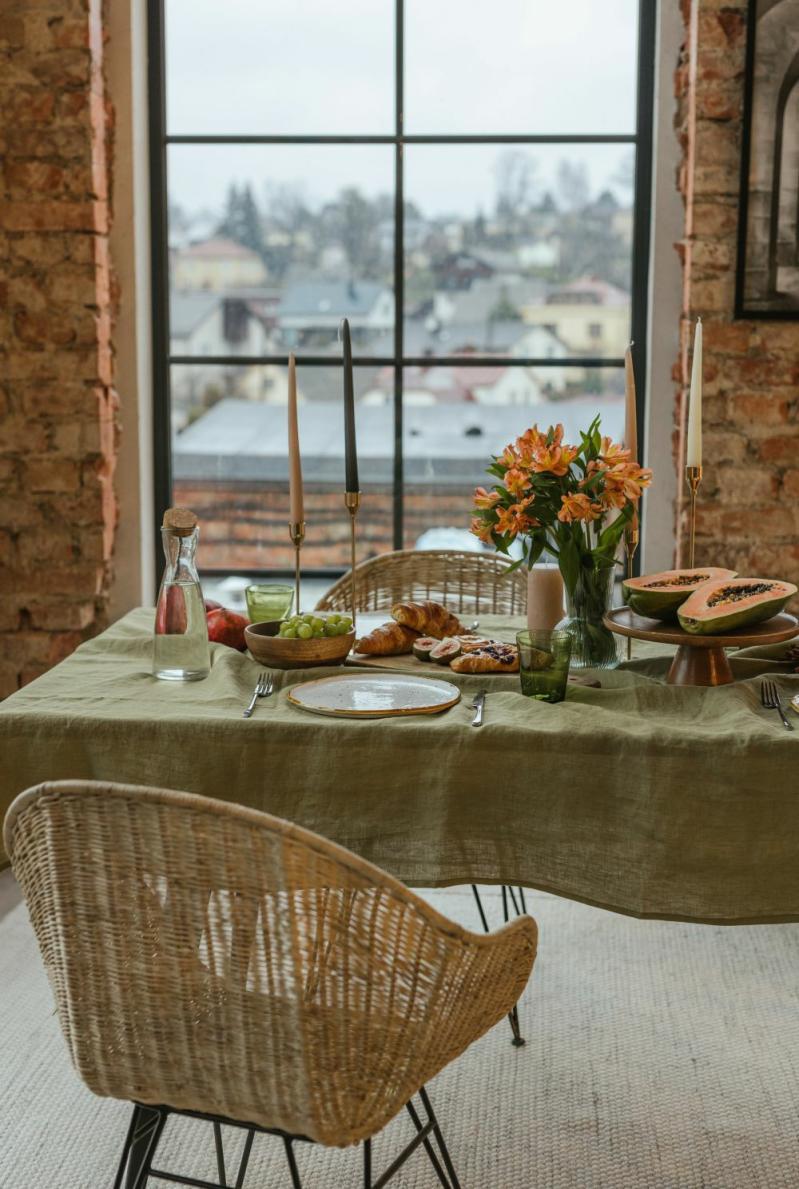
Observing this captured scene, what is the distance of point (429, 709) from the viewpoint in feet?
5.74

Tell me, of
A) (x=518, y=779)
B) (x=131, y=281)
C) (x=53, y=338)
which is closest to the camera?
(x=518, y=779)

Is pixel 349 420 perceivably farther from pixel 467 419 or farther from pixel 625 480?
pixel 467 419

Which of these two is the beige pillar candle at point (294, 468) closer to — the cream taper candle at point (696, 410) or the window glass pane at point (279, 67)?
the cream taper candle at point (696, 410)

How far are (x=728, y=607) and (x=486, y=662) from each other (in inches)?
15.9

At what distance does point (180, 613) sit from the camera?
195cm

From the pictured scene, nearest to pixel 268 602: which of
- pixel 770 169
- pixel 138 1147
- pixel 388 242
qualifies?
pixel 138 1147

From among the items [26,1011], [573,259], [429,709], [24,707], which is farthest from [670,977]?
[573,259]

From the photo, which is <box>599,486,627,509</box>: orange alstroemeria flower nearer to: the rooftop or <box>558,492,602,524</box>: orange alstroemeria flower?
<box>558,492,602,524</box>: orange alstroemeria flower

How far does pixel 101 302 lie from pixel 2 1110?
7.05 ft

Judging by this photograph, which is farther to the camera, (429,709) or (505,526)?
(505,526)

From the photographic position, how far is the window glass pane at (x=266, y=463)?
3.66 meters

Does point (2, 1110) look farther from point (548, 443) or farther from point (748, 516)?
point (748, 516)

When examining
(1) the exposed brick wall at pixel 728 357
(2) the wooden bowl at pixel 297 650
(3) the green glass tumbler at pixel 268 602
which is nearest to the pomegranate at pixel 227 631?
(3) the green glass tumbler at pixel 268 602

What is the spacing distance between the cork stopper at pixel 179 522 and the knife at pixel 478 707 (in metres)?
0.54
